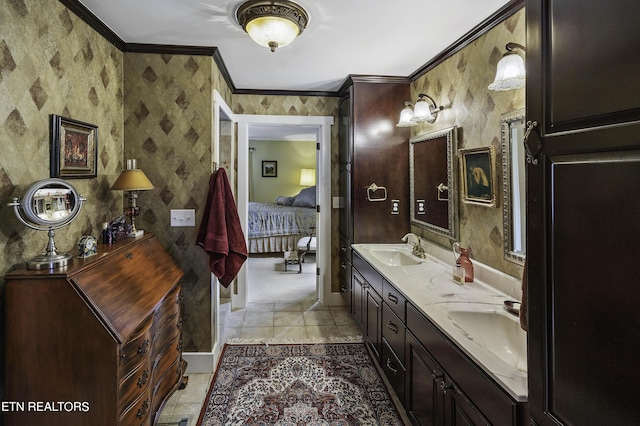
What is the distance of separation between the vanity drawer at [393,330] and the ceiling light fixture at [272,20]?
74.2 inches

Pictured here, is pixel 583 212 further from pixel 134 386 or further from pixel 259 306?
pixel 259 306

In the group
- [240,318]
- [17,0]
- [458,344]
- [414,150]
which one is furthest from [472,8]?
[240,318]

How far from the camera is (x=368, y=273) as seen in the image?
110 inches

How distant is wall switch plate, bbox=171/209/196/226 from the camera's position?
2688mm

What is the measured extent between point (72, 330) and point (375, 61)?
9.20 ft

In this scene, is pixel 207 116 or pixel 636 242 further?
pixel 207 116

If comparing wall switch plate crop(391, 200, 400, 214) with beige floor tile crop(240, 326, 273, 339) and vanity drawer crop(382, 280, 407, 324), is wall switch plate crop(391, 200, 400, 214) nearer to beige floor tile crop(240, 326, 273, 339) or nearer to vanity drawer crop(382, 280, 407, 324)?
vanity drawer crop(382, 280, 407, 324)

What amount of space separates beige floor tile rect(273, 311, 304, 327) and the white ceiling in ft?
8.27

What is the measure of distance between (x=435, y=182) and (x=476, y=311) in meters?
1.43

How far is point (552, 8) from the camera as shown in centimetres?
82

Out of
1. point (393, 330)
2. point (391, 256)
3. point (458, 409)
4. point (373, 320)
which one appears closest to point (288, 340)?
point (373, 320)

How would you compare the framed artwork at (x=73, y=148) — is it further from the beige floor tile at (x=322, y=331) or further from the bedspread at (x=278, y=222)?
the bedspread at (x=278, y=222)

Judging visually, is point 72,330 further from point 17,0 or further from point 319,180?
point 319,180

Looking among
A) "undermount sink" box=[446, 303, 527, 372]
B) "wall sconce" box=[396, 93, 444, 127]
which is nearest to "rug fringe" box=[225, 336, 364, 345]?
"undermount sink" box=[446, 303, 527, 372]
